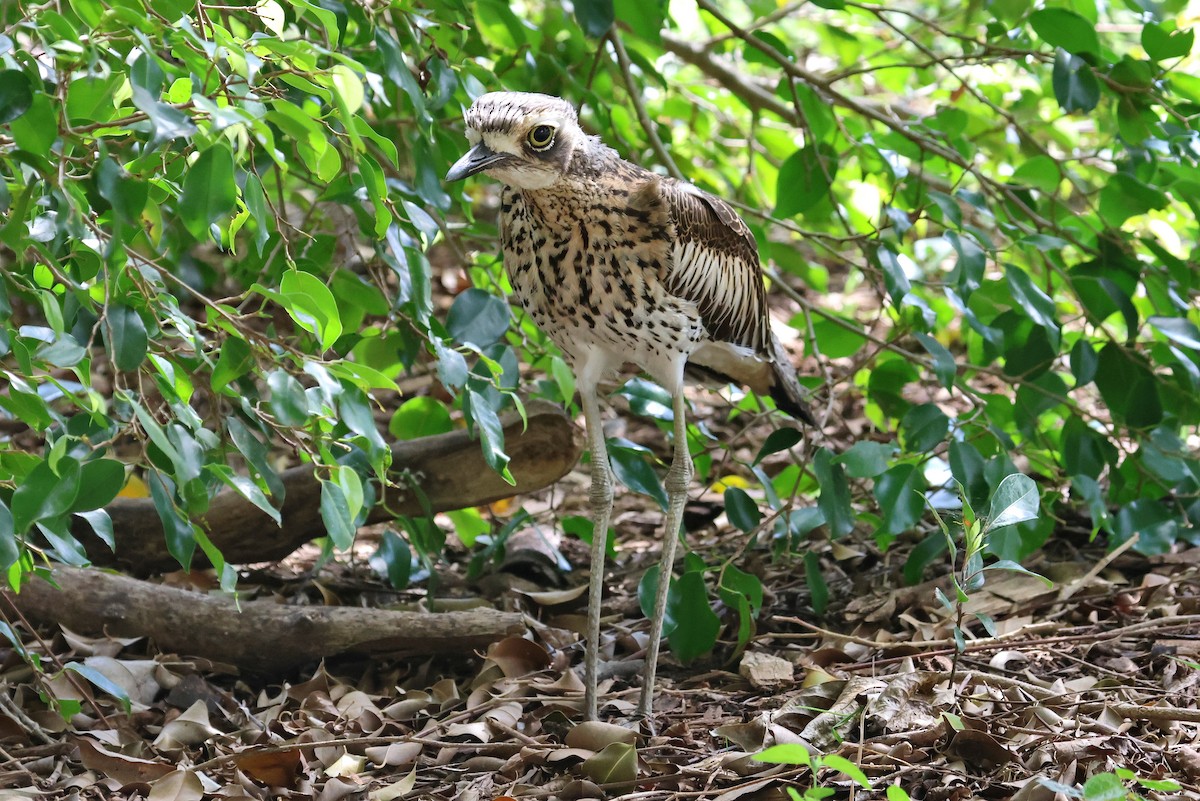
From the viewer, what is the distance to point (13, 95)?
1693 mm

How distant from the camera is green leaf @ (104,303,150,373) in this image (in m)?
1.92

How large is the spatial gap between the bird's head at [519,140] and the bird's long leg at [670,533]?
0.78 metres

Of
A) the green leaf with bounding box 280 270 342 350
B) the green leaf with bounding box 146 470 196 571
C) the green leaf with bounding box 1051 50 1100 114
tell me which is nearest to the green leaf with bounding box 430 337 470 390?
the green leaf with bounding box 280 270 342 350

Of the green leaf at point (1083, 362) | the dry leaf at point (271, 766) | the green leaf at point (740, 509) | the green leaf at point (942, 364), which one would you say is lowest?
the dry leaf at point (271, 766)

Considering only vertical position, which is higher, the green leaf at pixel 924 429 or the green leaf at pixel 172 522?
the green leaf at pixel 172 522

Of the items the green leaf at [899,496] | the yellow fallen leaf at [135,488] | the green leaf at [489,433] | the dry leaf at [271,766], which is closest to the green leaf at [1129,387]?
the green leaf at [899,496]

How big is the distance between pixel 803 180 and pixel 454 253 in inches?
50.6

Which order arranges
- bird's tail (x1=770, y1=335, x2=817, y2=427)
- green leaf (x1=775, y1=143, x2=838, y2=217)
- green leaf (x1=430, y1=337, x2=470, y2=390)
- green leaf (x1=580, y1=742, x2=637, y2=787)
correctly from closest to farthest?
green leaf (x1=430, y1=337, x2=470, y2=390) → green leaf (x1=580, y1=742, x2=637, y2=787) → bird's tail (x1=770, y1=335, x2=817, y2=427) → green leaf (x1=775, y1=143, x2=838, y2=217)

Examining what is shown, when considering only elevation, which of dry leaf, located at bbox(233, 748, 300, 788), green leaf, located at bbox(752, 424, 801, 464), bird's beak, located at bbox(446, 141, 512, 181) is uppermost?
bird's beak, located at bbox(446, 141, 512, 181)

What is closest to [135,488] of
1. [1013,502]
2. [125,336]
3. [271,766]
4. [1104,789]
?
[271,766]

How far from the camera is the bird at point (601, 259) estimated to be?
9.66 feet

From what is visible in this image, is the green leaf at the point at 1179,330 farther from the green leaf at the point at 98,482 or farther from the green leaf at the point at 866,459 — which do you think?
the green leaf at the point at 98,482

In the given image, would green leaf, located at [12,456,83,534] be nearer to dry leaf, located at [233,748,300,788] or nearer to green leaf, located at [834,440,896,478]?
dry leaf, located at [233,748,300,788]

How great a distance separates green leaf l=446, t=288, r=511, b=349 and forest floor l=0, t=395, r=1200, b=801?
3.16ft
